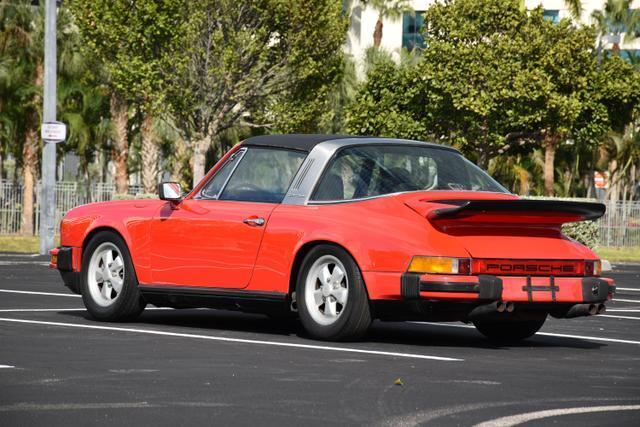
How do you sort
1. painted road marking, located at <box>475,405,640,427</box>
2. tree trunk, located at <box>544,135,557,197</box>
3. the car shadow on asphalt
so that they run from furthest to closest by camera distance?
tree trunk, located at <box>544,135,557,197</box> → the car shadow on asphalt → painted road marking, located at <box>475,405,640,427</box>

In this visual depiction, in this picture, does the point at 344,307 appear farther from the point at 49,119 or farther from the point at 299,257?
the point at 49,119

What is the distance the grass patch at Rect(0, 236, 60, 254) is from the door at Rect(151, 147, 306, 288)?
1868 cm

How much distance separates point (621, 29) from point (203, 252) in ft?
165

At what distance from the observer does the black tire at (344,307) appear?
10.6m

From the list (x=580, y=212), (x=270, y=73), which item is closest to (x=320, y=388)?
(x=580, y=212)

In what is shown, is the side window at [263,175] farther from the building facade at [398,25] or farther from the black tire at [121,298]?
the building facade at [398,25]

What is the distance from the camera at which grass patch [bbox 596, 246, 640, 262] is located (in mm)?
37469

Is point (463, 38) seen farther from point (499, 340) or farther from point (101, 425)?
point (101, 425)

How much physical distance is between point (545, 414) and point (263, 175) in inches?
194

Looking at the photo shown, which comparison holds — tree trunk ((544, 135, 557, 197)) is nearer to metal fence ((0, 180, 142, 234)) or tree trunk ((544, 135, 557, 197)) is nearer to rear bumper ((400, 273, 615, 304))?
metal fence ((0, 180, 142, 234))

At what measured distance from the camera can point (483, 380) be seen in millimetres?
8766

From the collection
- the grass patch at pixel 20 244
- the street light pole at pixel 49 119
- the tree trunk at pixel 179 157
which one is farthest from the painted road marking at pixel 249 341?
the tree trunk at pixel 179 157

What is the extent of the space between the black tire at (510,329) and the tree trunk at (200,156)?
2536cm

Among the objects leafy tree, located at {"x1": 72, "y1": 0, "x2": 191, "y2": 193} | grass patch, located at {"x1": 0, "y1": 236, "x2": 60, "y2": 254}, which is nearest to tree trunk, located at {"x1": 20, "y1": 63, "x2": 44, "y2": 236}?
grass patch, located at {"x1": 0, "y1": 236, "x2": 60, "y2": 254}
